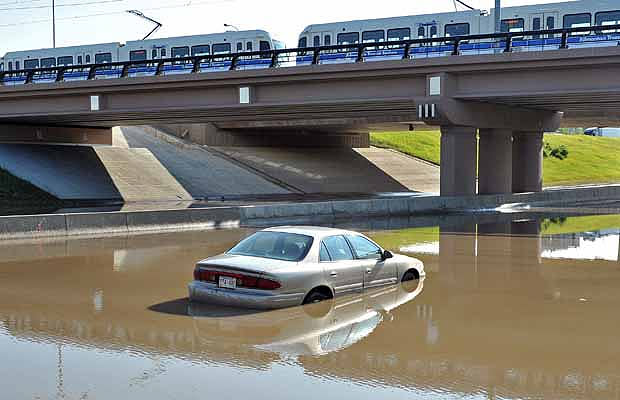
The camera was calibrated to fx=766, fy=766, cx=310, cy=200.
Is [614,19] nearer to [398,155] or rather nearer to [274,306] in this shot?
[274,306]

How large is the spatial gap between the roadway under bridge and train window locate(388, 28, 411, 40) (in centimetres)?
331

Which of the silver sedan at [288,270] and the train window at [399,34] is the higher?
the train window at [399,34]

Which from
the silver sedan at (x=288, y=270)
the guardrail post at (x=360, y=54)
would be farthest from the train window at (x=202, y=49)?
the silver sedan at (x=288, y=270)

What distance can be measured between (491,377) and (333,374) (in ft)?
4.96

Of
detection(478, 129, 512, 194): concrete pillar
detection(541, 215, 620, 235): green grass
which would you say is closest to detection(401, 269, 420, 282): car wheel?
detection(541, 215, 620, 235): green grass

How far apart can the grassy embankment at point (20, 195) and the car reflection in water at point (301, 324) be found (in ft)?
92.5

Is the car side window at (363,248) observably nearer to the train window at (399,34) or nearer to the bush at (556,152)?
the train window at (399,34)

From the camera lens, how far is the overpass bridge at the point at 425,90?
93.1 feet

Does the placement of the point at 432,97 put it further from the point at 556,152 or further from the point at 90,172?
the point at 556,152

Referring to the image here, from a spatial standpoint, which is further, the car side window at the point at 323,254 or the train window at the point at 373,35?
the train window at the point at 373,35

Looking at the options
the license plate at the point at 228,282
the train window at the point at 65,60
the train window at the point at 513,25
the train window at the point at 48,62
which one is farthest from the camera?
the train window at the point at 48,62

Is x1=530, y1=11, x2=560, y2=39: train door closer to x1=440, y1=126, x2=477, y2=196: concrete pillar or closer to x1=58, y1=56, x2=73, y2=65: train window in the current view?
x1=440, y1=126, x2=477, y2=196: concrete pillar

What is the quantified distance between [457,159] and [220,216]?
44.2 feet

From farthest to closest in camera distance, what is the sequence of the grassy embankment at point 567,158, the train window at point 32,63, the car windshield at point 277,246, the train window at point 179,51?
the grassy embankment at point 567,158
the train window at point 32,63
the train window at point 179,51
the car windshield at point 277,246
